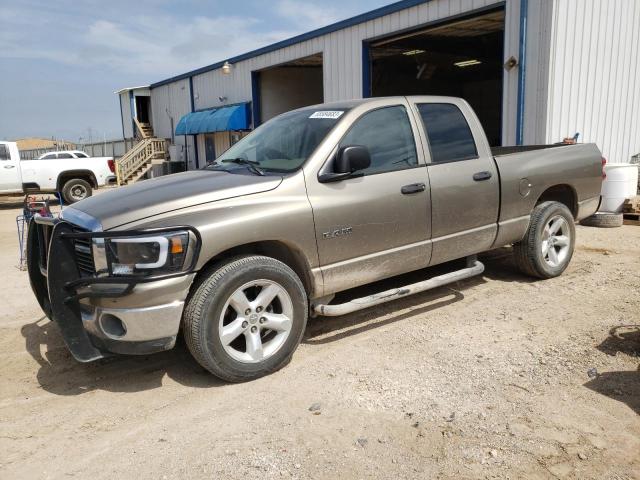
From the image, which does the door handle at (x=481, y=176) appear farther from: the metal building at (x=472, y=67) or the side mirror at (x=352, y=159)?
the metal building at (x=472, y=67)

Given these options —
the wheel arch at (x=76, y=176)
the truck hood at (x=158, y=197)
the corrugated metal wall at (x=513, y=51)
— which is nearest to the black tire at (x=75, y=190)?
the wheel arch at (x=76, y=176)

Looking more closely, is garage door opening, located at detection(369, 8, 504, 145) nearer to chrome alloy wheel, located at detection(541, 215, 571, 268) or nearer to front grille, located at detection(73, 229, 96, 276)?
chrome alloy wheel, located at detection(541, 215, 571, 268)

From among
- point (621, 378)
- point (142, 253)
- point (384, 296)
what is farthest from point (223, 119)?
point (621, 378)

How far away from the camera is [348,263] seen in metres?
4.10

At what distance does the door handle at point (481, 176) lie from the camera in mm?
4848

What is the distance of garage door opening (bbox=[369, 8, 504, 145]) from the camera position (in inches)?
613

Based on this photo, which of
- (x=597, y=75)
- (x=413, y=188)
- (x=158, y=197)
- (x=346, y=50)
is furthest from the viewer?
(x=346, y=50)

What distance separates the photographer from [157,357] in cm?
419

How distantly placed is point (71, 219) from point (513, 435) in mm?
3076

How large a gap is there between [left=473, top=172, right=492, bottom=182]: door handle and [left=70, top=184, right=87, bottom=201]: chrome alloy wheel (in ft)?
49.4

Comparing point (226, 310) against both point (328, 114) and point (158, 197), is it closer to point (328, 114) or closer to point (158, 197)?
point (158, 197)

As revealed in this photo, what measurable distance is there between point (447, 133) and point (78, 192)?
596 inches

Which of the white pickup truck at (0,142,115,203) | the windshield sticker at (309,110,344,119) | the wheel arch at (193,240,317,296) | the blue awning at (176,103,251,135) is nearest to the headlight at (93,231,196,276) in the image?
the wheel arch at (193,240,317,296)

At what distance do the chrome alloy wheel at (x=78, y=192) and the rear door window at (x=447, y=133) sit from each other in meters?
14.8
